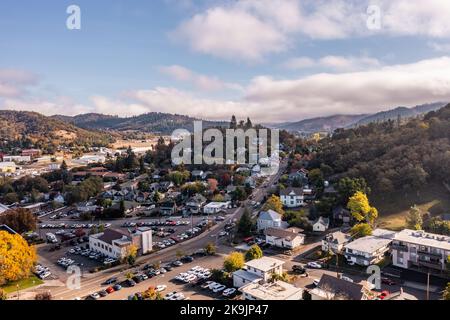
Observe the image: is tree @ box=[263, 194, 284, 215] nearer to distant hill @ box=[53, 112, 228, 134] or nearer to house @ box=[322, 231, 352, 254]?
house @ box=[322, 231, 352, 254]

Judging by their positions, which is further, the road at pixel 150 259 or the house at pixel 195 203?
the house at pixel 195 203

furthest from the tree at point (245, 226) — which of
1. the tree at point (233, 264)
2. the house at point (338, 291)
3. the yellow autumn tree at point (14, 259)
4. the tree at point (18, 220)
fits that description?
the tree at point (18, 220)

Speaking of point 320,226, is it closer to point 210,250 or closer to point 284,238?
point 284,238

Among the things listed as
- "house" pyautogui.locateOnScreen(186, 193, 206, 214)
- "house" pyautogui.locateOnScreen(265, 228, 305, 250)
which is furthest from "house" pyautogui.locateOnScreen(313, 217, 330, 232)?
"house" pyautogui.locateOnScreen(186, 193, 206, 214)

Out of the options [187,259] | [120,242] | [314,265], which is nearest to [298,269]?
[314,265]

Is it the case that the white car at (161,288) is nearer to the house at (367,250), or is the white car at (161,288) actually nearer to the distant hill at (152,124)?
the house at (367,250)

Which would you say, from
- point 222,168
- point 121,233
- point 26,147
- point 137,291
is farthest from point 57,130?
point 137,291
